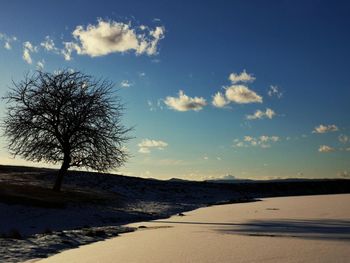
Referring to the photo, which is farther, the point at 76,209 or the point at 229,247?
the point at 76,209

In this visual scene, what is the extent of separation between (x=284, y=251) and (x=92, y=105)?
2634cm

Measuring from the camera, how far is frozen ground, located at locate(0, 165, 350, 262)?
13310 millimetres

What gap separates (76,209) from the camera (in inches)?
1019

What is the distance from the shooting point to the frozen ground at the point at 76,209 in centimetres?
1331

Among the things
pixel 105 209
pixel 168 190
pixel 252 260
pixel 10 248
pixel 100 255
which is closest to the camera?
pixel 252 260

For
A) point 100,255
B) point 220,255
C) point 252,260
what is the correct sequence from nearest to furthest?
point 252,260 < point 220,255 < point 100,255

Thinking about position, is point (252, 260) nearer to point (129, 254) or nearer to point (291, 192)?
point (129, 254)

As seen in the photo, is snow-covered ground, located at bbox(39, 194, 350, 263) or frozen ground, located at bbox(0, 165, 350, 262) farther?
frozen ground, located at bbox(0, 165, 350, 262)

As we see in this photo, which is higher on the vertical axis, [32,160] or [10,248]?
[32,160]

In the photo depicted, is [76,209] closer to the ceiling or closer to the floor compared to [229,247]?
closer to the ceiling

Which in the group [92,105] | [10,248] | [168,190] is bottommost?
[10,248]

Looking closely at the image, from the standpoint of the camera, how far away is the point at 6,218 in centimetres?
2138

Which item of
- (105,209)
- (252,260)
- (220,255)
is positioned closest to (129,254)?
(220,255)

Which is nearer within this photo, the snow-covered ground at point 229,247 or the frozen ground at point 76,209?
the snow-covered ground at point 229,247
